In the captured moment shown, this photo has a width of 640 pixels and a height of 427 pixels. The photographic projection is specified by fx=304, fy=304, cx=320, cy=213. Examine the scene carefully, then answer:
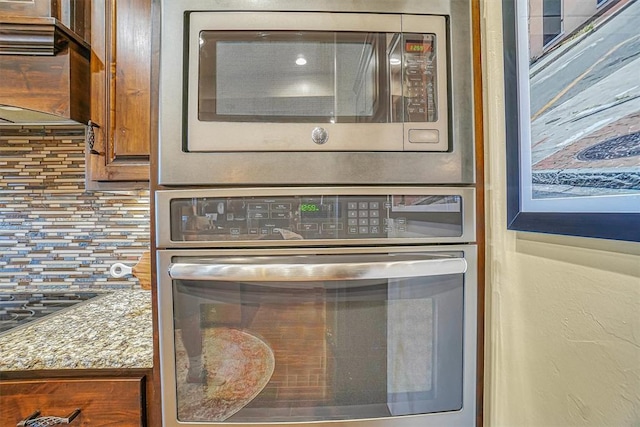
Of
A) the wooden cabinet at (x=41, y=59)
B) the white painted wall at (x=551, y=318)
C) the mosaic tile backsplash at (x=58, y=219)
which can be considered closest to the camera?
the white painted wall at (x=551, y=318)

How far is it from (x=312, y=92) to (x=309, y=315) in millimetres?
477

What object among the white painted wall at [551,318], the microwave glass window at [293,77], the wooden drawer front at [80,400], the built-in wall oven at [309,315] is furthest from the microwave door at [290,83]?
the wooden drawer front at [80,400]

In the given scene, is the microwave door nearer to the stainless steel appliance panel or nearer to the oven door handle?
the stainless steel appliance panel

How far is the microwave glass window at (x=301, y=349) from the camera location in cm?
64

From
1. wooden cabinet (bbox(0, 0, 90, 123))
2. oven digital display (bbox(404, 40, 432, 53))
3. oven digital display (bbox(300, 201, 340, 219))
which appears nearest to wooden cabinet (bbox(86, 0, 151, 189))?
wooden cabinet (bbox(0, 0, 90, 123))

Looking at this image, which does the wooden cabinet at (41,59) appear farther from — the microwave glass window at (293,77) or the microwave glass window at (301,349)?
the microwave glass window at (301,349)

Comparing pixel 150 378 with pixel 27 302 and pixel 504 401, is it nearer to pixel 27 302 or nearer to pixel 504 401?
pixel 504 401

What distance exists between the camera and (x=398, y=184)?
661mm

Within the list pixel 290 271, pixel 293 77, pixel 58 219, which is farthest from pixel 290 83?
pixel 58 219

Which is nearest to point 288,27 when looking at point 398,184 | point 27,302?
point 398,184

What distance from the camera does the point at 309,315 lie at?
2.14 ft

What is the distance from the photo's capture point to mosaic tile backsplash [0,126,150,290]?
47.1 inches

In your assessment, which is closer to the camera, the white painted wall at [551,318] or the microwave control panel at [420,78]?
the white painted wall at [551,318]

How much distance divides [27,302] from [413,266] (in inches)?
55.7
